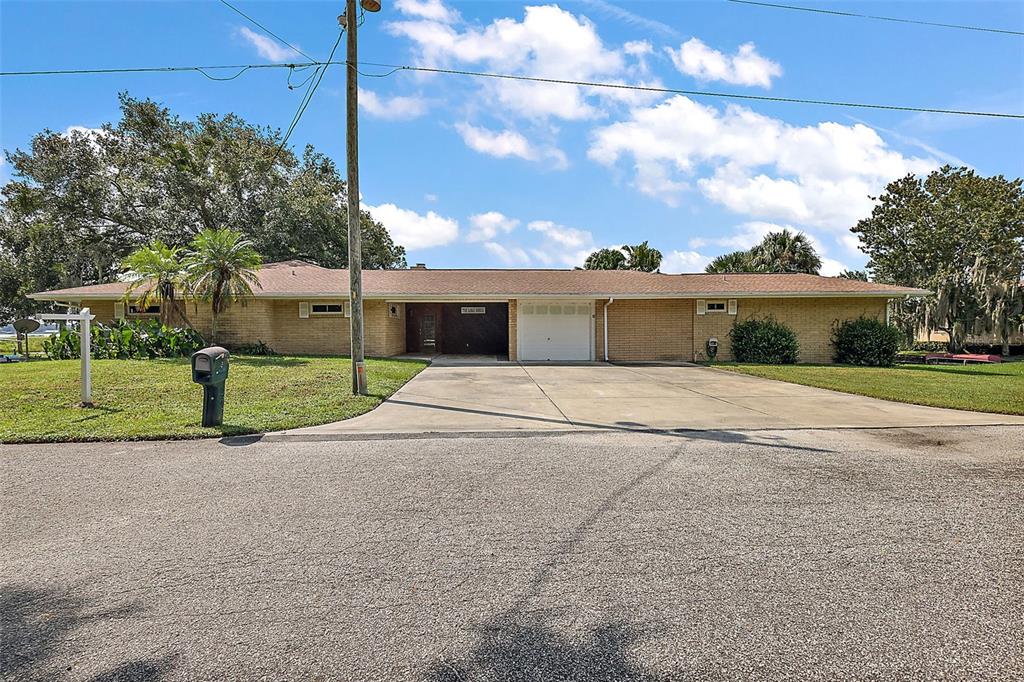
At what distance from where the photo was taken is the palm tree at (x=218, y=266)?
50.0ft

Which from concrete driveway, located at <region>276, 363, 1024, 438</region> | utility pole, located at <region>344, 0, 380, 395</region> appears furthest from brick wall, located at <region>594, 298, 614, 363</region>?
utility pole, located at <region>344, 0, 380, 395</region>

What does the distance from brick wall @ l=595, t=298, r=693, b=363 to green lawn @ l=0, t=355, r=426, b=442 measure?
320 inches

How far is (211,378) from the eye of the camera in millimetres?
6750

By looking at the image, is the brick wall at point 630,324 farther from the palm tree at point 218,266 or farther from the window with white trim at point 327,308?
the palm tree at point 218,266

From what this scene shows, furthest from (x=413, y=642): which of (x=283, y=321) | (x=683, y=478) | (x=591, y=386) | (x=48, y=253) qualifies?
(x=48, y=253)

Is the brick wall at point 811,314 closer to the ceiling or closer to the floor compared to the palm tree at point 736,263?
closer to the floor

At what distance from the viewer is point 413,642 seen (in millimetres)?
2361

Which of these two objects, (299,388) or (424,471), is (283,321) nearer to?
(299,388)

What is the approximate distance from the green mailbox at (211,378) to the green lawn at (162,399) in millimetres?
196

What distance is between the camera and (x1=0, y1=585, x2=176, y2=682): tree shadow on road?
215cm

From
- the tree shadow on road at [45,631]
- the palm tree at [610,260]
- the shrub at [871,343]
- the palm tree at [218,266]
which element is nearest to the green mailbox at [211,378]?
the tree shadow on road at [45,631]

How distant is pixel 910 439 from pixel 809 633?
5.33 meters

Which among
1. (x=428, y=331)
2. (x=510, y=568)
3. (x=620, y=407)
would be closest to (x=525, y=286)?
(x=428, y=331)

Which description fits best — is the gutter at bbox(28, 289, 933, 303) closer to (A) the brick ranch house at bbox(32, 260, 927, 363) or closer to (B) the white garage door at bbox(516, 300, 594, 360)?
(A) the brick ranch house at bbox(32, 260, 927, 363)
